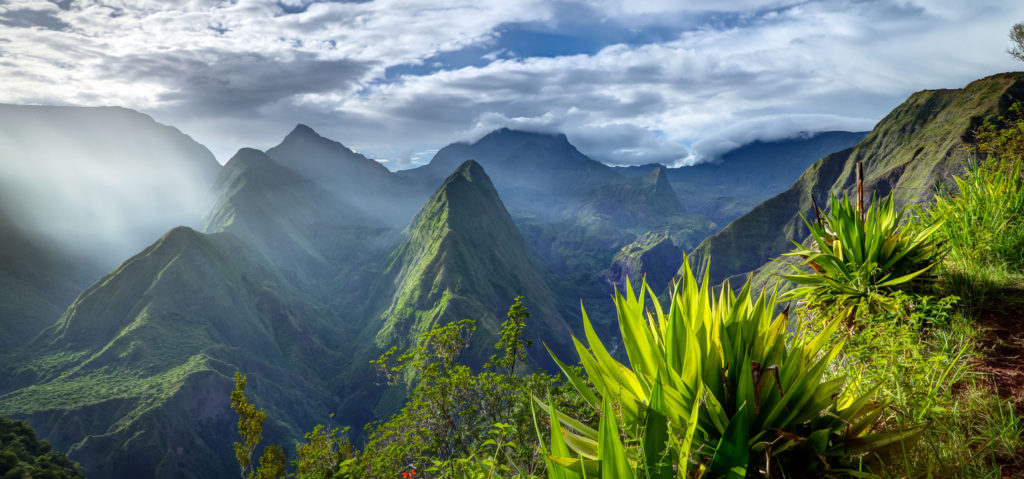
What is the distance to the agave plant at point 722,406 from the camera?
1.93m

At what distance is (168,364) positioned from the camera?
356 feet

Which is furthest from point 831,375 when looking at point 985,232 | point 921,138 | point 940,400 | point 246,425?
point 921,138

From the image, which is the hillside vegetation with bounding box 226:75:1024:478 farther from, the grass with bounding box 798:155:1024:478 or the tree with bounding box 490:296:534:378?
the tree with bounding box 490:296:534:378

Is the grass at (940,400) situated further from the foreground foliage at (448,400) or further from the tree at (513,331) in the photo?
the tree at (513,331)

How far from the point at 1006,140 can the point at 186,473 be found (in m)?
125

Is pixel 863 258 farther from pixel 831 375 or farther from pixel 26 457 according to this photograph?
pixel 26 457

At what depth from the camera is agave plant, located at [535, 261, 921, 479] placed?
1927 millimetres

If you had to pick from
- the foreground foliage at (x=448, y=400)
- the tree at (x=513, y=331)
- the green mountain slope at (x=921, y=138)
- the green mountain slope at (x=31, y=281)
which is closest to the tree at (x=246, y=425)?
the foreground foliage at (x=448, y=400)

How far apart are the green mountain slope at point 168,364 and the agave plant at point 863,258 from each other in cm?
11911

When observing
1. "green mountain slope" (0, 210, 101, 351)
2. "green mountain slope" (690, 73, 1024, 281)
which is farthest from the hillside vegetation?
"green mountain slope" (0, 210, 101, 351)

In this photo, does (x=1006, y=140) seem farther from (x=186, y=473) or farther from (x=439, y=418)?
(x=186, y=473)

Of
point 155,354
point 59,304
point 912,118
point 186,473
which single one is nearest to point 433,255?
point 155,354

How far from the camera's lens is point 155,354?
11031 cm

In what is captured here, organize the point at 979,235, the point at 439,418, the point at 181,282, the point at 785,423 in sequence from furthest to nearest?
the point at 181,282 → the point at 439,418 → the point at 979,235 → the point at 785,423
